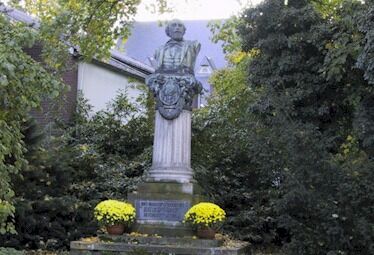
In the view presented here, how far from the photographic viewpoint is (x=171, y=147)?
1081 centimetres

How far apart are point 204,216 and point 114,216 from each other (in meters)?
1.58

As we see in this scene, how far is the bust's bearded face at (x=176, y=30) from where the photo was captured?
37.8 ft

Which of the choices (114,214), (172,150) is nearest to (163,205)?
(114,214)

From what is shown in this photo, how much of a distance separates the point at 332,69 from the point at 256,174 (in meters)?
3.99

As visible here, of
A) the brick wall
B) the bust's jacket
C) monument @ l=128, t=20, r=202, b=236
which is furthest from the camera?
the brick wall

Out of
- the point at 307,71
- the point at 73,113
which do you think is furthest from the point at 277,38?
the point at 73,113

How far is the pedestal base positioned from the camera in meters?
10.2

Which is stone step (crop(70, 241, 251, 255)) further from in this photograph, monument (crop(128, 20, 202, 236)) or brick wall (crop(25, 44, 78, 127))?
brick wall (crop(25, 44, 78, 127))

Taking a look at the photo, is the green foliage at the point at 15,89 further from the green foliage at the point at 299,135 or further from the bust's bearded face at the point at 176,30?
the bust's bearded face at the point at 176,30

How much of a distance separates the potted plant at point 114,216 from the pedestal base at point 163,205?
0.32 m

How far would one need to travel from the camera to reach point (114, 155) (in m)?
15.2

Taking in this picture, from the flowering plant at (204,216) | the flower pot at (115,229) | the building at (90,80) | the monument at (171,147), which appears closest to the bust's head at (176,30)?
the monument at (171,147)

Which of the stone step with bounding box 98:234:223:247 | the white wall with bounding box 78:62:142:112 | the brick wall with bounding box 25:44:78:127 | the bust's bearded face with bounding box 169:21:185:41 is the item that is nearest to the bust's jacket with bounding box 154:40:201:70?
the bust's bearded face with bounding box 169:21:185:41

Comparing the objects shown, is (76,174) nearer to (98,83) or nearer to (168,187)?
(168,187)
